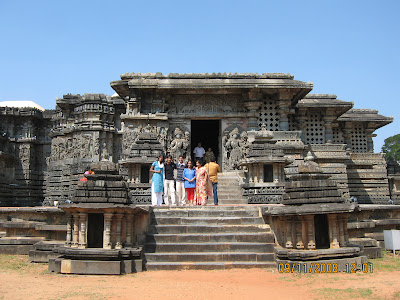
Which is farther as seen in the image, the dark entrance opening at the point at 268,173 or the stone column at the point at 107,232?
the dark entrance opening at the point at 268,173

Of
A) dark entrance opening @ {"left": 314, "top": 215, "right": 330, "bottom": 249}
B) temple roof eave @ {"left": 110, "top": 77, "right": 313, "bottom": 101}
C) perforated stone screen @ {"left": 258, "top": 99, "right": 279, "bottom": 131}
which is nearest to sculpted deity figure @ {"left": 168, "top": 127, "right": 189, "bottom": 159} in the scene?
temple roof eave @ {"left": 110, "top": 77, "right": 313, "bottom": 101}

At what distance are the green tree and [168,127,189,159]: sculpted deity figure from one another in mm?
53226

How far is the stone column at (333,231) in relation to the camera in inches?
348

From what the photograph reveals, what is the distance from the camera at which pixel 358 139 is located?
2498 cm

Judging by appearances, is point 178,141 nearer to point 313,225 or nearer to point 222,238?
point 222,238

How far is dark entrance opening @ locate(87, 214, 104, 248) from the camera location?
904 cm

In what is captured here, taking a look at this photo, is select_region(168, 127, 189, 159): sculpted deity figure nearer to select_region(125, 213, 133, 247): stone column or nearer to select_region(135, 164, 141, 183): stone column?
select_region(135, 164, 141, 183): stone column

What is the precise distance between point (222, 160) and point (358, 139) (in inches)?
402

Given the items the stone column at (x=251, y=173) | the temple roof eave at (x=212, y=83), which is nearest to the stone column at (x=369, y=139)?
the temple roof eave at (x=212, y=83)

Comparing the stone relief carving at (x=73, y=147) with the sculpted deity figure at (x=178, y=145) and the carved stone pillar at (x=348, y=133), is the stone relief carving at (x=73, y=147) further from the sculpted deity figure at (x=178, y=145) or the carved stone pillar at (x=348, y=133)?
the carved stone pillar at (x=348, y=133)

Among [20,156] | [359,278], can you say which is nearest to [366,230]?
[359,278]

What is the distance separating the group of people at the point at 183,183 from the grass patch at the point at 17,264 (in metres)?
3.67

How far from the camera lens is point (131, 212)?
29.1 ft

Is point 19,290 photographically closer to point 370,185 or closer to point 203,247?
point 203,247
